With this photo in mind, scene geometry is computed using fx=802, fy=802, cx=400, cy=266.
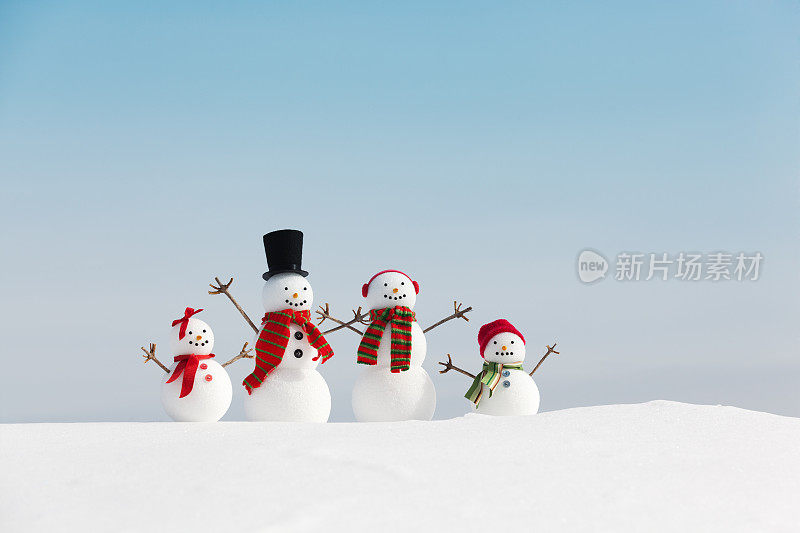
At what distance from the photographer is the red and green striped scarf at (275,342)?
3.95m

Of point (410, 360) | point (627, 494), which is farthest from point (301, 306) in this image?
point (627, 494)

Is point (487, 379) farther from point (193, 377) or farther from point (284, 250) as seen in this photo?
point (193, 377)

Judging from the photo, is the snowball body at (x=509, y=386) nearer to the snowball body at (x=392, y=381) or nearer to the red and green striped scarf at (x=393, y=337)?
the snowball body at (x=392, y=381)

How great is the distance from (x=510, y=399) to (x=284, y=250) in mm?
1406

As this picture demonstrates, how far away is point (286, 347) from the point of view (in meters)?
3.97

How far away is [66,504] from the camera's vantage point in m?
2.48

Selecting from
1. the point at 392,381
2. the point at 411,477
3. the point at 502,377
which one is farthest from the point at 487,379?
the point at 411,477

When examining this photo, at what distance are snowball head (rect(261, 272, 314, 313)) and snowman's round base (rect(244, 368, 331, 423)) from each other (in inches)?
12.7

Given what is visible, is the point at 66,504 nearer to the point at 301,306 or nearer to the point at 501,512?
the point at 501,512

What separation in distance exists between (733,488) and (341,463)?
132 cm

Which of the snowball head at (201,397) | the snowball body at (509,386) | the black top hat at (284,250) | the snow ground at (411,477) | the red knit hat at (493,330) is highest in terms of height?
the black top hat at (284,250)

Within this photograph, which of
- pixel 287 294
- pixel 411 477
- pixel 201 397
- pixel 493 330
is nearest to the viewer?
pixel 411 477

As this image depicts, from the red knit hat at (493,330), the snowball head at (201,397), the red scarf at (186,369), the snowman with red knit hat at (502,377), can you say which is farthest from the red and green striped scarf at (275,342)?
the red knit hat at (493,330)

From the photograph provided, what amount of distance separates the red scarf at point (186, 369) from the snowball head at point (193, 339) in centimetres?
2
